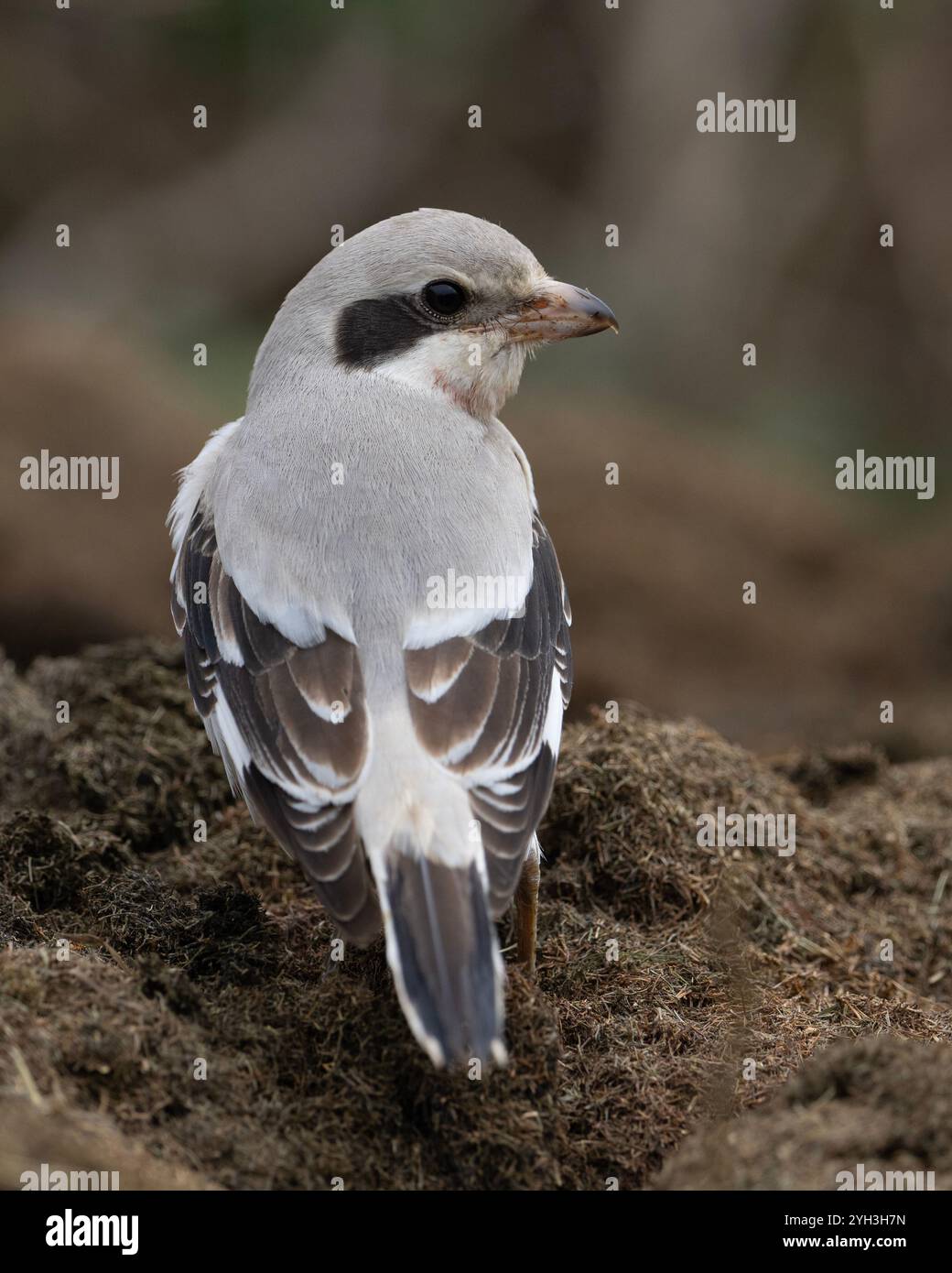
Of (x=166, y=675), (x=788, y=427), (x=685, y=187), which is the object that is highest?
(x=685, y=187)

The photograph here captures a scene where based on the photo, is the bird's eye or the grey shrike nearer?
the grey shrike

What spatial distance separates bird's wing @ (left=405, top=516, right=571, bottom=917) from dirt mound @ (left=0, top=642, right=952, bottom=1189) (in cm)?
51

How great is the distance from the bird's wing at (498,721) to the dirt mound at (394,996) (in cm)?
51

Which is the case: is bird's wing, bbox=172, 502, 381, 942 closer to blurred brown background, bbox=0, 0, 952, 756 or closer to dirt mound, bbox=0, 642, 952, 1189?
dirt mound, bbox=0, 642, 952, 1189

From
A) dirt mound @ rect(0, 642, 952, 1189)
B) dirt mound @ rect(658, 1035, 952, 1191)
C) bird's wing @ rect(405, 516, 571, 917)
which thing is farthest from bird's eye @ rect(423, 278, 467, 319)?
dirt mound @ rect(658, 1035, 952, 1191)

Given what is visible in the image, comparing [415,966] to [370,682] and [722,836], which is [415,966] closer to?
[370,682]

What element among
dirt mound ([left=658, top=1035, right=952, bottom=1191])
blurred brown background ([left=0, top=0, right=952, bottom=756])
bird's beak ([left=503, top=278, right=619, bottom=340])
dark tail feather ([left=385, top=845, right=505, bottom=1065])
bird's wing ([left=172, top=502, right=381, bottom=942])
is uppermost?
blurred brown background ([left=0, top=0, right=952, bottom=756])

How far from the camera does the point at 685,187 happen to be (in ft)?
46.6

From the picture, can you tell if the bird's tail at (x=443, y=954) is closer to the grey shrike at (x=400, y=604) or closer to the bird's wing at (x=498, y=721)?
the grey shrike at (x=400, y=604)

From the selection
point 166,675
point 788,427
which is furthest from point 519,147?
point 166,675

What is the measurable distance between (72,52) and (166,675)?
11.2 meters

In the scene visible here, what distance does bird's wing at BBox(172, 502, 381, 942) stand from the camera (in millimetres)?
3684

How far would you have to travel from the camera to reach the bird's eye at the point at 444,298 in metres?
4.86

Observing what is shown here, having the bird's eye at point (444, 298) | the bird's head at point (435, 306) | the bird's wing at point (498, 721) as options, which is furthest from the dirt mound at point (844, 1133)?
the bird's eye at point (444, 298)
